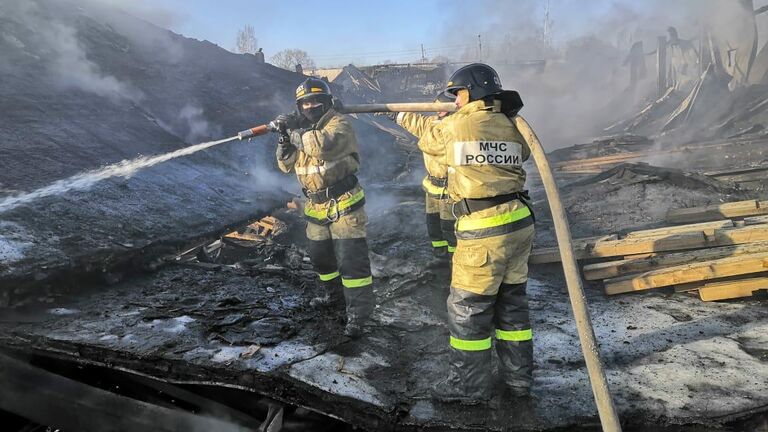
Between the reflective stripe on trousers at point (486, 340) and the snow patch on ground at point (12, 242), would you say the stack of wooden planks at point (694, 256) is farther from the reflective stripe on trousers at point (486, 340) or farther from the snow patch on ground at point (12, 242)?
the snow patch on ground at point (12, 242)

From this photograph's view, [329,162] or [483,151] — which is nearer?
[483,151]

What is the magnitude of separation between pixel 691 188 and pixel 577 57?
63.7ft

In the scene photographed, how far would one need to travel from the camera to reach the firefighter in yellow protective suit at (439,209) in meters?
4.73

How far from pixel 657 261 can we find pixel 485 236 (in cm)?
266

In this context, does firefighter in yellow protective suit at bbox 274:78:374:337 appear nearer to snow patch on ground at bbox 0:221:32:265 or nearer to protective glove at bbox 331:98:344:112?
protective glove at bbox 331:98:344:112

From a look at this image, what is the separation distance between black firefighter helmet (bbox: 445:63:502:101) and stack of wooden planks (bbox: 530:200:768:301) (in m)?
2.51

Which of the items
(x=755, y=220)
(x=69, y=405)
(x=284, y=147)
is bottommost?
(x=69, y=405)

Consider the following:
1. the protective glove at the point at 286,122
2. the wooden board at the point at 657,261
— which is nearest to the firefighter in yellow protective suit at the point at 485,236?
the protective glove at the point at 286,122

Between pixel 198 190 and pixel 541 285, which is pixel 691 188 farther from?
pixel 198 190

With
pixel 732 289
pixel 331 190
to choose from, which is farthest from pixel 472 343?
pixel 732 289

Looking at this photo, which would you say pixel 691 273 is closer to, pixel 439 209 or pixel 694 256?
pixel 694 256

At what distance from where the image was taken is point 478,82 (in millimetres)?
2703

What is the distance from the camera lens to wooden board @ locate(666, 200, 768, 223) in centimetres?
523

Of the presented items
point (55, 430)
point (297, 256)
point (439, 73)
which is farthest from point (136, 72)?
point (439, 73)
